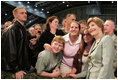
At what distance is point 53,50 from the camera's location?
7.98 ft

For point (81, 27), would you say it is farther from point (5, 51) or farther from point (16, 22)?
point (5, 51)

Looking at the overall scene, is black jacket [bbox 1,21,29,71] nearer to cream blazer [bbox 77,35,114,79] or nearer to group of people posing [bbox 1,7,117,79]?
group of people posing [bbox 1,7,117,79]

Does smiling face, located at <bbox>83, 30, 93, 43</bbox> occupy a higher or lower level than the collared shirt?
higher

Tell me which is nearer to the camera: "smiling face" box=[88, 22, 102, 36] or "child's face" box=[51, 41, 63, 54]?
"smiling face" box=[88, 22, 102, 36]

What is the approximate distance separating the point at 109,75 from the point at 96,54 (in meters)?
0.28

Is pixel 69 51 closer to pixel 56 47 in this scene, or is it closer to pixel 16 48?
pixel 56 47

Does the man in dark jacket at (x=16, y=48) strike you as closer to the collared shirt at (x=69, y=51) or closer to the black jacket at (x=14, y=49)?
the black jacket at (x=14, y=49)

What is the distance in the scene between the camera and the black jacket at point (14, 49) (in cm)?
227

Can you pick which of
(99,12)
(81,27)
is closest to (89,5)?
(99,12)

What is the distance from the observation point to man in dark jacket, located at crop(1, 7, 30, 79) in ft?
7.44

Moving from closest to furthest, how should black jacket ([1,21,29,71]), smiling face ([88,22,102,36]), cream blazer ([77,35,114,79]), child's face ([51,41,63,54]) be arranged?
1. cream blazer ([77,35,114,79])
2. smiling face ([88,22,102,36])
3. black jacket ([1,21,29,71])
4. child's face ([51,41,63,54])

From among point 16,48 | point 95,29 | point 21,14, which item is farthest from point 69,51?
point 21,14

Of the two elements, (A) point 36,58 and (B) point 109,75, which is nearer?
(B) point 109,75

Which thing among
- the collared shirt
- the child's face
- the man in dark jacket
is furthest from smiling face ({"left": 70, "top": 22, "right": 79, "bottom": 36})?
the man in dark jacket
